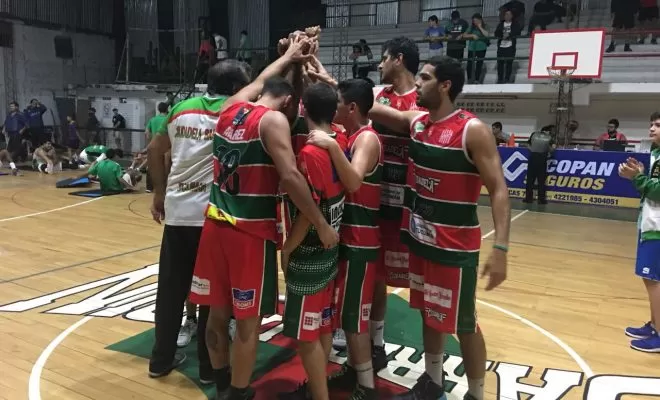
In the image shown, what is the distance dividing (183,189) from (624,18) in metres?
15.1

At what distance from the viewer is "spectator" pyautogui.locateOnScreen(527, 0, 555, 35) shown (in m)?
15.4

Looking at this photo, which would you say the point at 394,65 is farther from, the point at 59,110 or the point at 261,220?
the point at 59,110

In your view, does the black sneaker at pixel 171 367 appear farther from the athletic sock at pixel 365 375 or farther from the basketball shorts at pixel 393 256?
the basketball shorts at pixel 393 256

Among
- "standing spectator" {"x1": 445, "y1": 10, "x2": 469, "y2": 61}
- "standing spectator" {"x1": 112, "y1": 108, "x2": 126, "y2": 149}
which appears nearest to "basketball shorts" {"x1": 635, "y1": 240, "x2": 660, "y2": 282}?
"standing spectator" {"x1": 445, "y1": 10, "x2": 469, "y2": 61}

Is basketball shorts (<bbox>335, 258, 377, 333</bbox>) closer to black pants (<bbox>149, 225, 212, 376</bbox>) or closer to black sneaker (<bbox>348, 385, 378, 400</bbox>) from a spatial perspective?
black sneaker (<bbox>348, 385, 378, 400</bbox>)

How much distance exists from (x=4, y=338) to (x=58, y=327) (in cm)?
40

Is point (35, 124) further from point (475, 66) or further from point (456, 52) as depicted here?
point (475, 66)

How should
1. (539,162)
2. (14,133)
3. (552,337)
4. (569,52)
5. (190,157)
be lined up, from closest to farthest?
(190,157)
(552,337)
(539,162)
(569,52)
(14,133)

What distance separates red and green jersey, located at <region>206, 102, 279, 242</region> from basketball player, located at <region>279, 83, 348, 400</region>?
0.63ft

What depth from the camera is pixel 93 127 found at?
1942cm

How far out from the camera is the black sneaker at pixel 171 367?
3.70m

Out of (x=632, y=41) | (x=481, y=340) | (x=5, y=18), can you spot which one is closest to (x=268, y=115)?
(x=481, y=340)

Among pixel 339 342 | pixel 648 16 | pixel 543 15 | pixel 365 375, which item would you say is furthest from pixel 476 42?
pixel 365 375

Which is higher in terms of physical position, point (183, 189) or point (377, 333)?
point (183, 189)
